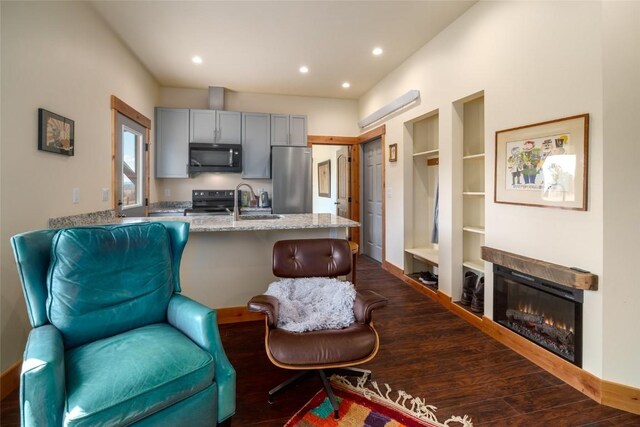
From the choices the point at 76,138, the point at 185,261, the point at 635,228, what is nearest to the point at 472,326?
the point at 635,228

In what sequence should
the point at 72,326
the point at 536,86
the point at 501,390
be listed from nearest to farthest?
the point at 72,326 → the point at 501,390 → the point at 536,86

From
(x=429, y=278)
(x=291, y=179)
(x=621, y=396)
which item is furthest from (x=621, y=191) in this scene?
(x=291, y=179)

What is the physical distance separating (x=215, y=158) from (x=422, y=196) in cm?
313

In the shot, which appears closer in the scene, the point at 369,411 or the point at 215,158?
the point at 369,411

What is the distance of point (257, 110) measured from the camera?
5.30 meters

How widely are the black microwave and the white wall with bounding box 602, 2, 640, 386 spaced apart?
427cm

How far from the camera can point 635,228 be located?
69.1 inches

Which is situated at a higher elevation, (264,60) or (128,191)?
(264,60)

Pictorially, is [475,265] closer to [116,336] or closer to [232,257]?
[232,257]

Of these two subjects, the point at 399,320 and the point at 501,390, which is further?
the point at 399,320

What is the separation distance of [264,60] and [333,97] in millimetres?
1850

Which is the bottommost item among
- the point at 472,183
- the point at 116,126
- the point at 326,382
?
the point at 326,382

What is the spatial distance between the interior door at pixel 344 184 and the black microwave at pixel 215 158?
1.93 metres

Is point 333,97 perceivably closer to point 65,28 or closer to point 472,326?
point 65,28
